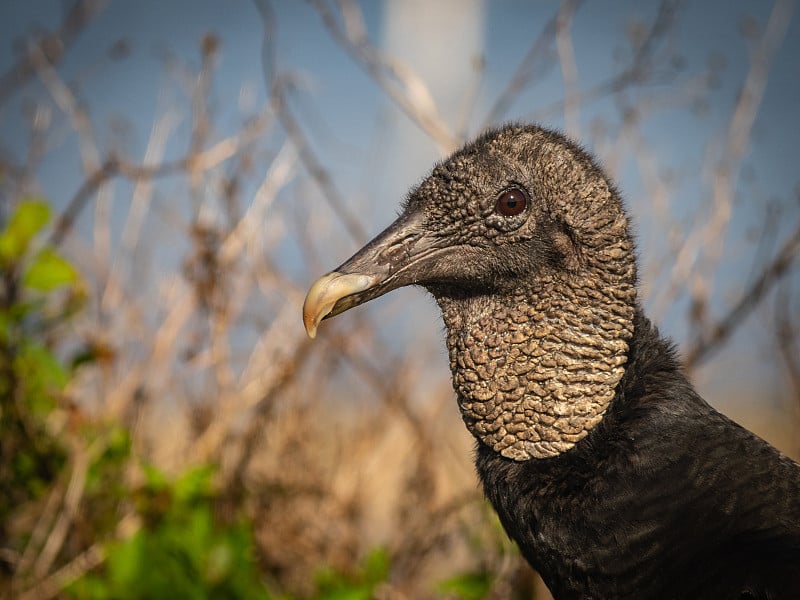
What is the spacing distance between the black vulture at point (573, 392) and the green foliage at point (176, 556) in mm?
1431

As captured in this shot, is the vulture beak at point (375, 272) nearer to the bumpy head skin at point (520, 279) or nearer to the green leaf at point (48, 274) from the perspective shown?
the bumpy head skin at point (520, 279)

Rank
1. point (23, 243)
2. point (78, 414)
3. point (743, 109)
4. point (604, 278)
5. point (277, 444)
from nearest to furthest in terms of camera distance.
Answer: point (604, 278), point (23, 243), point (78, 414), point (743, 109), point (277, 444)

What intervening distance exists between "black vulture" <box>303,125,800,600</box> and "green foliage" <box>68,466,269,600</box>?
1431 mm

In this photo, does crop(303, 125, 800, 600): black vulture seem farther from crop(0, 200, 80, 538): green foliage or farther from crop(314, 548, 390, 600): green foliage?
crop(0, 200, 80, 538): green foliage

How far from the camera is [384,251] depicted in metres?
2.23

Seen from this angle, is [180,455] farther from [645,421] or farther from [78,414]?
[645,421]

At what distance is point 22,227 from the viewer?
125 inches

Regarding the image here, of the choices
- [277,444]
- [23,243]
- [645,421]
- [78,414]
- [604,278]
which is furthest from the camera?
[277,444]

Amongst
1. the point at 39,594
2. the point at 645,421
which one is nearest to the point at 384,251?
the point at 645,421

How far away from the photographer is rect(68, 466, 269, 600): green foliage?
3.05 m

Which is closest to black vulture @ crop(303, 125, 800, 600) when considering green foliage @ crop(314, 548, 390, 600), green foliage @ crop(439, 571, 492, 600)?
green foliage @ crop(314, 548, 390, 600)

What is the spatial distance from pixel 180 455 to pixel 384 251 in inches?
99.3

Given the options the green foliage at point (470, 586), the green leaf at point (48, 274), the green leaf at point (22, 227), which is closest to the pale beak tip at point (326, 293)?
the green leaf at point (48, 274)

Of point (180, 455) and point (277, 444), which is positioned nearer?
point (180, 455)
